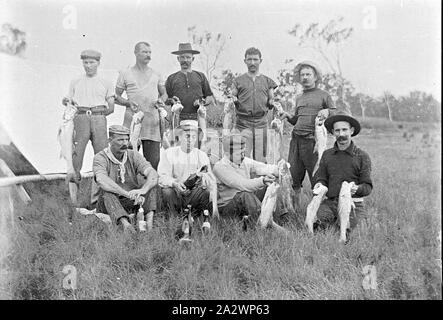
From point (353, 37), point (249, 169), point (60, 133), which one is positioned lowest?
point (249, 169)

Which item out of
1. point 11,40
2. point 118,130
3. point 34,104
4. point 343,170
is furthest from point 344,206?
point 11,40

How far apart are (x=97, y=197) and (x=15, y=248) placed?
0.66 metres

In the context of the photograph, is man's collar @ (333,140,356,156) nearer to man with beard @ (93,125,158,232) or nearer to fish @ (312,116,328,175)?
fish @ (312,116,328,175)

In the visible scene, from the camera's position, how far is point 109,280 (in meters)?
3.48

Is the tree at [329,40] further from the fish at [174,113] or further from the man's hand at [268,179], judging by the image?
the fish at [174,113]

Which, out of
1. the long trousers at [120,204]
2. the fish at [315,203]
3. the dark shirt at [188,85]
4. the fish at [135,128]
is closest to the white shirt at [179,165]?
the long trousers at [120,204]

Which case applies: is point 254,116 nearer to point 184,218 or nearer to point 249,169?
point 249,169

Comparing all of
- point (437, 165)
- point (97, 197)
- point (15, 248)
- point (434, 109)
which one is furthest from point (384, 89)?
point (15, 248)

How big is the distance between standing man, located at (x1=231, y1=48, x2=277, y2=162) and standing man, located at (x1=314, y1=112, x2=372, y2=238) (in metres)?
0.44

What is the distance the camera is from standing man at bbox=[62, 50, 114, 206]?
3.73 metres

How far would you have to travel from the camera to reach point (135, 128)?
12.3ft

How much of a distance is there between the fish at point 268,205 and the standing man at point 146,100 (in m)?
0.80

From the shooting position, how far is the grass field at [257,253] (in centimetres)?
344

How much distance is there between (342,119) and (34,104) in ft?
7.07
